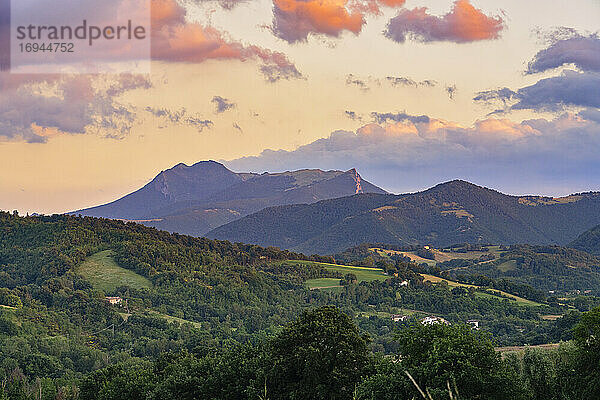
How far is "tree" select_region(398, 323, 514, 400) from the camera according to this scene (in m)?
27.1

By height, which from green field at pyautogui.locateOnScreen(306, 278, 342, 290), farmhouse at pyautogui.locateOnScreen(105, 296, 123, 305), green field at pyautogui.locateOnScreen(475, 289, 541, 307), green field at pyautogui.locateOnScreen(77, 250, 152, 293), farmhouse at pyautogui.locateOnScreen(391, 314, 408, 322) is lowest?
farmhouse at pyautogui.locateOnScreen(391, 314, 408, 322)

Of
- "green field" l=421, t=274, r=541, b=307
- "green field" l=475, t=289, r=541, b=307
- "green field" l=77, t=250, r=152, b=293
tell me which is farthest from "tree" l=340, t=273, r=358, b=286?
"green field" l=77, t=250, r=152, b=293

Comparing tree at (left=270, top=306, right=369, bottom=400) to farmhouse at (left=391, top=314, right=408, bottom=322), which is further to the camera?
farmhouse at (left=391, top=314, right=408, bottom=322)

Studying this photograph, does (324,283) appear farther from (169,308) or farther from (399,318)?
(169,308)

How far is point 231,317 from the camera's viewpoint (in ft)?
387

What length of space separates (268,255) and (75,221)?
180ft

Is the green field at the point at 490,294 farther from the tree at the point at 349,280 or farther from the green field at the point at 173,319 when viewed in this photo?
the green field at the point at 173,319

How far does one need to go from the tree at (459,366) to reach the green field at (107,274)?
99655 mm

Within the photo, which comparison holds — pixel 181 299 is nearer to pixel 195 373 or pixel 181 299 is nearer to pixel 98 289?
pixel 98 289

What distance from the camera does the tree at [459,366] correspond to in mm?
27078

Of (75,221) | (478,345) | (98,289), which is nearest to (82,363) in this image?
(98,289)

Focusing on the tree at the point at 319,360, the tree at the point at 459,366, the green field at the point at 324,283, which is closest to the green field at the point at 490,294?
the green field at the point at 324,283

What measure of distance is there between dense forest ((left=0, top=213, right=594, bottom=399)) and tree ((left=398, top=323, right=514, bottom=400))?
8.59m

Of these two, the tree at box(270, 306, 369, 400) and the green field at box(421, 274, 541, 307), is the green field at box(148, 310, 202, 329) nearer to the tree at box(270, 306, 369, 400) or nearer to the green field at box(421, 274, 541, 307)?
the green field at box(421, 274, 541, 307)
